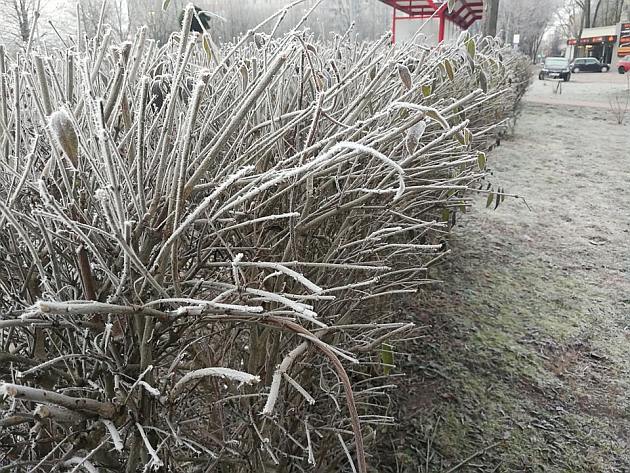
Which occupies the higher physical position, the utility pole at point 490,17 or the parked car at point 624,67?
the utility pole at point 490,17

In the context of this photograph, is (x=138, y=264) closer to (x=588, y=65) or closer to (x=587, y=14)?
(x=588, y=65)

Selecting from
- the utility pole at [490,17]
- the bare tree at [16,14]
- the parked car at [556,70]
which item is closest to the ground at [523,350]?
the utility pole at [490,17]

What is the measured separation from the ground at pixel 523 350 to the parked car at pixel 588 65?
128 ft

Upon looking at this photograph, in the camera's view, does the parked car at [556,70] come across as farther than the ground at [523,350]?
Yes

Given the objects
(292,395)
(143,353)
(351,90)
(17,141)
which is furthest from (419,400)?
(17,141)

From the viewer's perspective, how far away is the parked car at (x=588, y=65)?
3984cm

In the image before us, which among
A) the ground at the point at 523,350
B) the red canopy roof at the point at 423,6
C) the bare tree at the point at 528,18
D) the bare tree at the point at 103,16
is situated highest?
the bare tree at the point at 528,18

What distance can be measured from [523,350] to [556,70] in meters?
31.6

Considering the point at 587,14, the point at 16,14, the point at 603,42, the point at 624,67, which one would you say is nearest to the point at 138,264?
the point at 16,14

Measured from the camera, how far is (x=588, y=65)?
131ft

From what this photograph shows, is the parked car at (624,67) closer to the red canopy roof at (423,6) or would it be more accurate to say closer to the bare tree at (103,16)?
the red canopy roof at (423,6)

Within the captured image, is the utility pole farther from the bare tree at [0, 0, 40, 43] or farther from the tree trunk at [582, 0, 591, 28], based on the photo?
the tree trunk at [582, 0, 591, 28]

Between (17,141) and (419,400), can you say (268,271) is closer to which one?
(17,141)

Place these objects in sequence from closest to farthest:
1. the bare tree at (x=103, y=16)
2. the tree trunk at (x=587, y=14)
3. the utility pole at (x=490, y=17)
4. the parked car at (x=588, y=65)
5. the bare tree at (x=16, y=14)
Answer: the bare tree at (x=103, y=16)
the bare tree at (x=16, y=14)
the utility pole at (x=490, y=17)
the parked car at (x=588, y=65)
the tree trunk at (x=587, y=14)
